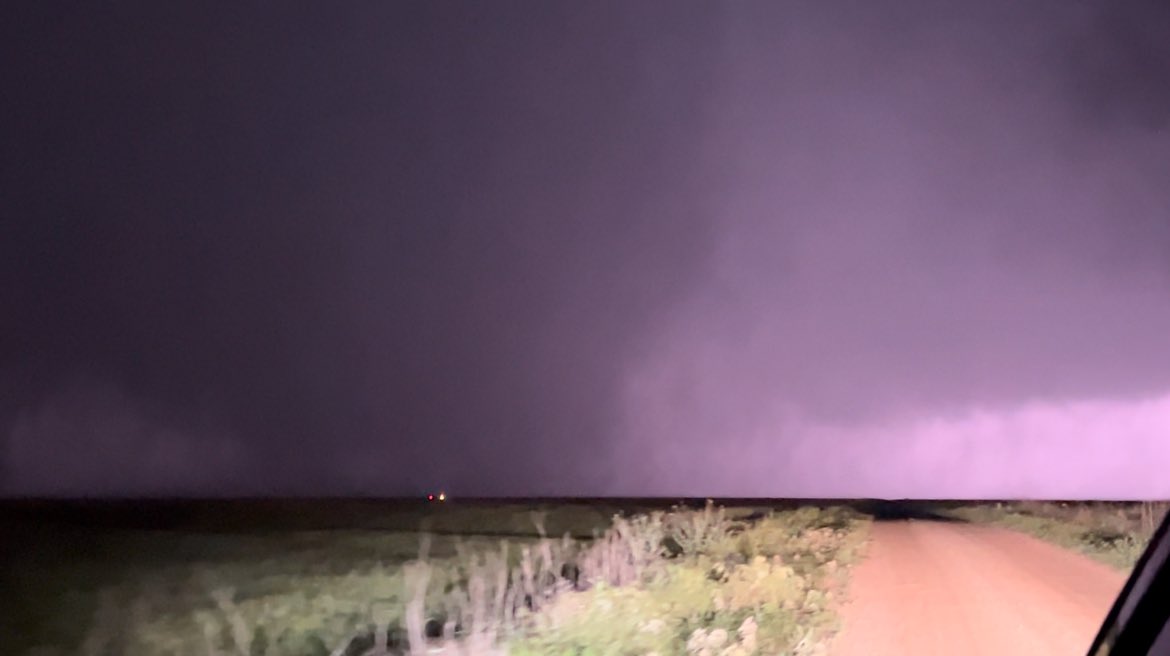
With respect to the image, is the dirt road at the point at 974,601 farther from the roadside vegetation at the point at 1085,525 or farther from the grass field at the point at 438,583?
the roadside vegetation at the point at 1085,525

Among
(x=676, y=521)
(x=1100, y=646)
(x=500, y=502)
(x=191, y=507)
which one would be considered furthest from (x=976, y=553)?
(x=191, y=507)

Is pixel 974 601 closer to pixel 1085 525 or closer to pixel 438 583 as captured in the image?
pixel 438 583

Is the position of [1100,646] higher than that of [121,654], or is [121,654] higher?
[1100,646]

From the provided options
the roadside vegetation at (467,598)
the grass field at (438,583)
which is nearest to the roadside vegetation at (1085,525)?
the grass field at (438,583)

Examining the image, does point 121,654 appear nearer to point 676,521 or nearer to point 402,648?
point 402,648

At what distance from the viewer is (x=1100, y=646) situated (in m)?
3.44

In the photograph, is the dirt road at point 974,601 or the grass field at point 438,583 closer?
the dirt road at point 974,601

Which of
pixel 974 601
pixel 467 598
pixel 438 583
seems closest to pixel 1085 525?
pixel 974 601

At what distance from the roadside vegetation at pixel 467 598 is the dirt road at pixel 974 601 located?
1.41 ft

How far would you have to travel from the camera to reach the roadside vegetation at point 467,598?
923 centimetres

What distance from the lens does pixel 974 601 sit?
1165 centimetres

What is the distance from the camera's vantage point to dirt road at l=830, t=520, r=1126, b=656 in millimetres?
9242

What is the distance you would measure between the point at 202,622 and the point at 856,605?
6.61m

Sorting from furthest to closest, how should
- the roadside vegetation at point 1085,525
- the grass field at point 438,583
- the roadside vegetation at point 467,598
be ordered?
the roadside vegetation at point 1085,525 < the grass field at point 438,583 < the roadside vegetation at point 467,598
